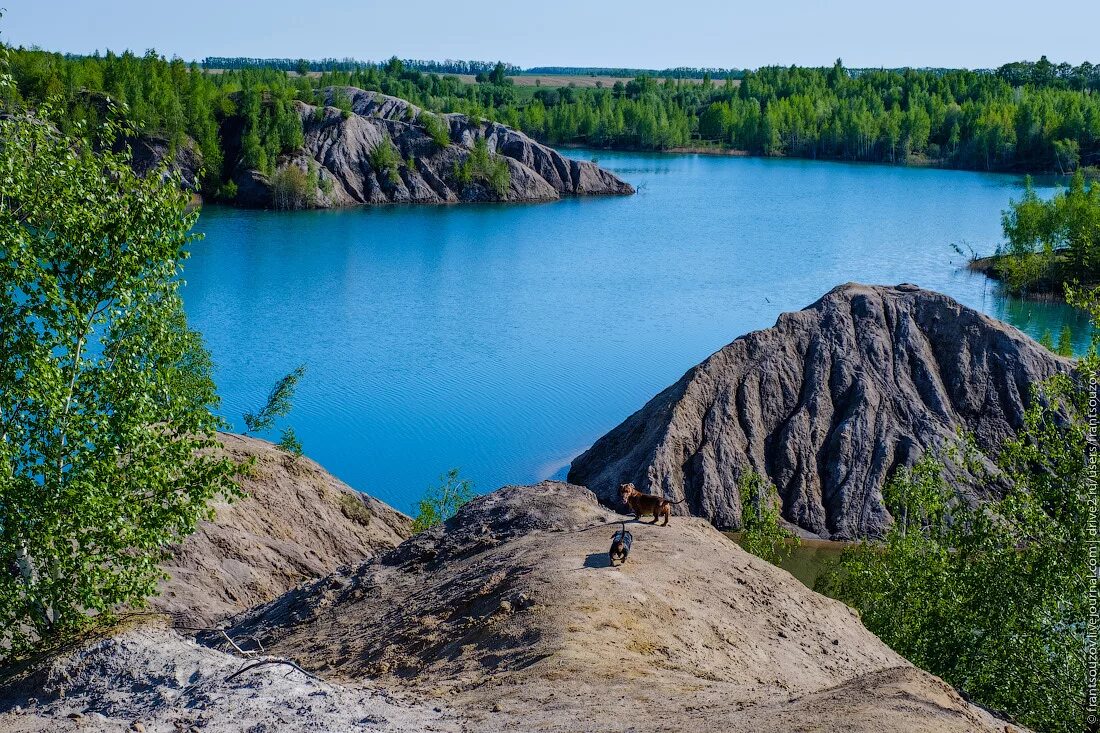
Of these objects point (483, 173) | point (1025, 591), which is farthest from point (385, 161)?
point (1025, 591)

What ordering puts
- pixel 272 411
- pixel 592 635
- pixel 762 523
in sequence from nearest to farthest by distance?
pixel 592 635 → pixel 762 523 → pixel 272 411

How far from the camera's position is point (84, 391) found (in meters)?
15.7

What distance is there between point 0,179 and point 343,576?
34.8 ft

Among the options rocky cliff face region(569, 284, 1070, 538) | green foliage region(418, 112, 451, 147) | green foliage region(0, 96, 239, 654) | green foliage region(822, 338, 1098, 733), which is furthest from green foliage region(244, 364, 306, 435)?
green foliage region(418, 112, 451, 147)

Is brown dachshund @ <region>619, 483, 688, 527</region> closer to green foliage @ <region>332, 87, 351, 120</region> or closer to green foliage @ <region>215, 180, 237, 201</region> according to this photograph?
green foliage @ <region>215, 180, 237, 201</region>

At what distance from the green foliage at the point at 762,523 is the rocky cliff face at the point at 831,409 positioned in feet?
3.18

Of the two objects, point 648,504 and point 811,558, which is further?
point 811,558

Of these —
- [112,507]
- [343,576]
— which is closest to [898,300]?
[343,576]

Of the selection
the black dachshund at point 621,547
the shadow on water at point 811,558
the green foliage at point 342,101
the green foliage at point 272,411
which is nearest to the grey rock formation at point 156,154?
the green foliage at point 342,101

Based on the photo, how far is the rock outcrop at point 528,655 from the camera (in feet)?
43.0

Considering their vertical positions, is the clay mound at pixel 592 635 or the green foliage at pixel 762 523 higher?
the clay mound at pixel 592 635

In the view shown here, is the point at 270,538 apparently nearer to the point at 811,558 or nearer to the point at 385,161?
the point at 811,558

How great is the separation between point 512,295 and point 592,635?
6673cm

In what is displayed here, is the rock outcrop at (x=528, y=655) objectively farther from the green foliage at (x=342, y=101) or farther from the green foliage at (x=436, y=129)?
the green foliage at (x=342, y=101)
